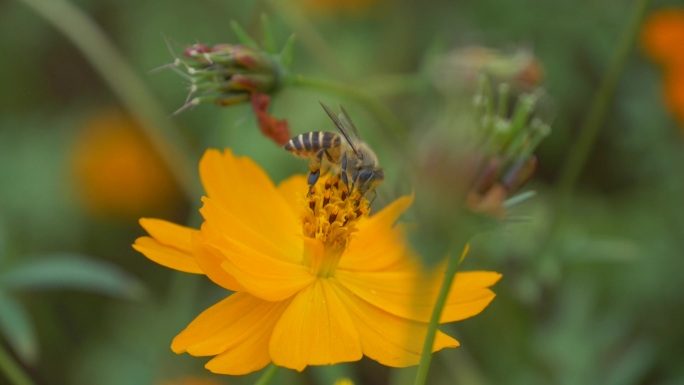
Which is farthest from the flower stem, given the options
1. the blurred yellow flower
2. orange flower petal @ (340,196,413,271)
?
the blurred yellow flower

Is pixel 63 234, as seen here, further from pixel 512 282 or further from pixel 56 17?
pixel 512 282

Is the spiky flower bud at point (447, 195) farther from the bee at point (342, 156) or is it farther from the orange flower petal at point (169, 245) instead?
the orange flower petal at point (169, 245)

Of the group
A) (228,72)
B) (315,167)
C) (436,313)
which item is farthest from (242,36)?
(436,313)

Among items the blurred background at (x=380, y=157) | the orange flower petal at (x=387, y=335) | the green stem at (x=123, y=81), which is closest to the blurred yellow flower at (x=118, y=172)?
the blurred background at (x=380, y=157)

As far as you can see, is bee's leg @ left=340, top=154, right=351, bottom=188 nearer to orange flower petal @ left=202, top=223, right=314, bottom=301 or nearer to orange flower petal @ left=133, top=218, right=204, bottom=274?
orange flower petal @ left=202, top=223, right=314, bottom=301

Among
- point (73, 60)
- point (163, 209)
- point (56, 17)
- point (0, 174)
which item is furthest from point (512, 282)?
point (73, 60)

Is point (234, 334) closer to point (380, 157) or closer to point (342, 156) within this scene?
point (342, 156)
